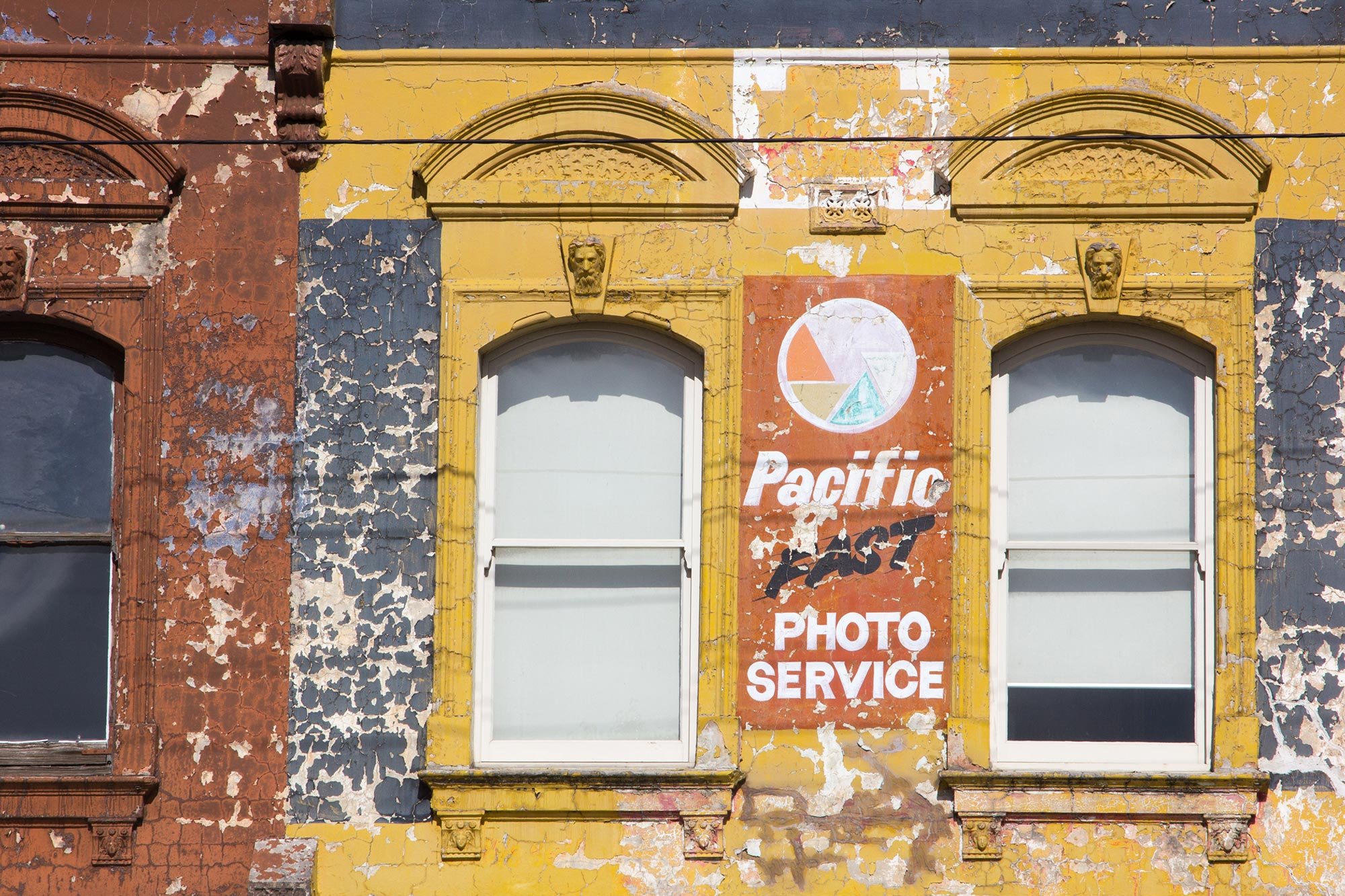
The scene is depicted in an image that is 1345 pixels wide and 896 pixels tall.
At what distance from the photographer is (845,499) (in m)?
7.73

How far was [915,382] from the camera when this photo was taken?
7.79 m

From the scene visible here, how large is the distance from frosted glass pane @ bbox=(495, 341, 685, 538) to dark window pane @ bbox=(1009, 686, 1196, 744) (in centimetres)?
196

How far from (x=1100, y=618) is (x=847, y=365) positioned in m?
1.78

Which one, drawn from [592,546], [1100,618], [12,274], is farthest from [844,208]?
[12,274]

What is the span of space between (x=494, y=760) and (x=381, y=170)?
300cm

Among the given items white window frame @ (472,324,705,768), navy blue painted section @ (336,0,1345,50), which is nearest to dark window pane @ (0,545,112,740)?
white window frame @ (472,324,705,768)

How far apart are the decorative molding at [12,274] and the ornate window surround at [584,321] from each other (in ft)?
6.57

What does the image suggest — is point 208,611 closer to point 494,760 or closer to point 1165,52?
point 494,760

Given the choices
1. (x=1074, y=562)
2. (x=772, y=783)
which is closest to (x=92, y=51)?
(x=772, y=783)

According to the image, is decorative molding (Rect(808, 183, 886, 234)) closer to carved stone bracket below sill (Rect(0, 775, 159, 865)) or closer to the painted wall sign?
the painted wall sign

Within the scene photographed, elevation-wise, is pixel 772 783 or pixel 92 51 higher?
pixel 92 51

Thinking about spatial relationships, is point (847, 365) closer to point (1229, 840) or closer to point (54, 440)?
point (1229, 840)

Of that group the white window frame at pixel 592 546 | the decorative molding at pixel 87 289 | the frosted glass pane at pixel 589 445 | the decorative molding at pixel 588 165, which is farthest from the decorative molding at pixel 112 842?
the decorative molding at pixel 588 165

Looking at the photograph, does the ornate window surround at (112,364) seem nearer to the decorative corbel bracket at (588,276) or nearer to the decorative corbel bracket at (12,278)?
the decorative corbel bracket at (12,278)
